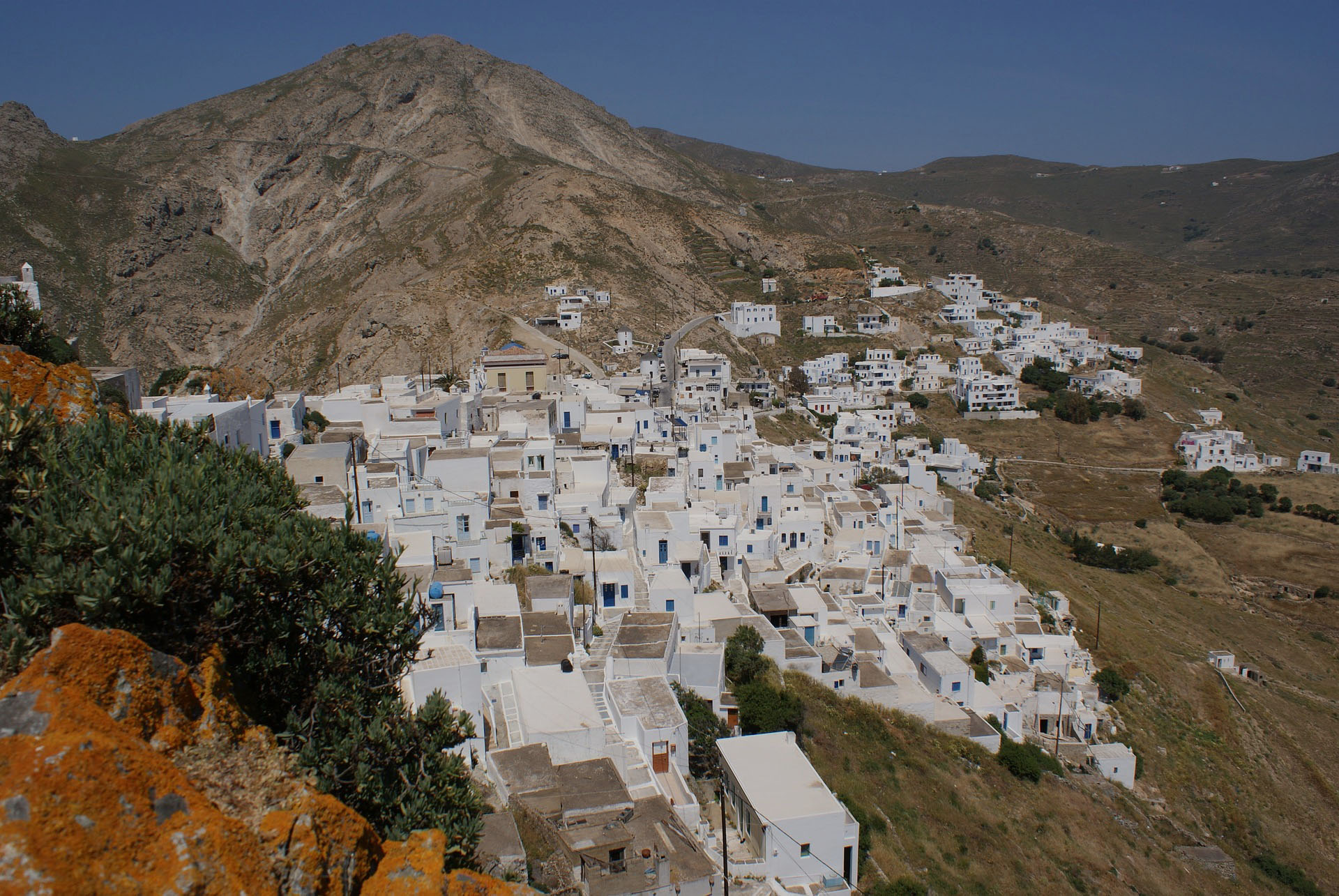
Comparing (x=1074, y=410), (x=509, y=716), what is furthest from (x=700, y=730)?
(x=1074, y=410)

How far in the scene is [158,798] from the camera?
4.48m

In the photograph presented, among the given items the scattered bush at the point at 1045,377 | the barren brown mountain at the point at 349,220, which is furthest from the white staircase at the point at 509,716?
the scattered bush at the point at 1045,377

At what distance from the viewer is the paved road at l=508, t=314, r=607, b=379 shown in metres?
46.8

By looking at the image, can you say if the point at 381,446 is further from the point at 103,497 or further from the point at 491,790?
the point at 103,497

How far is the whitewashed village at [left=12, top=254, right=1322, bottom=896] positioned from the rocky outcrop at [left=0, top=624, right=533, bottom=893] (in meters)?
3.06

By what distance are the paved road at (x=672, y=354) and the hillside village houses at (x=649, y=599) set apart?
5411 millimetres

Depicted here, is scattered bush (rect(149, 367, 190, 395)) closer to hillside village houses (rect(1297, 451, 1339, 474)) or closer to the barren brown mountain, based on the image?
the barren brown mountain

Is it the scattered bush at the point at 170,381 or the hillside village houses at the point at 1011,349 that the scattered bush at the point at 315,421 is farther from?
the hillside village houses at the point at 1011,349

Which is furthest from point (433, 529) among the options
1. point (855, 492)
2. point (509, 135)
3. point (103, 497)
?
point (509, 135)

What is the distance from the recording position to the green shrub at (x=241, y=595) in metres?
6.09

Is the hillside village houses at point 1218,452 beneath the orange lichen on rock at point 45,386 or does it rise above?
beneath

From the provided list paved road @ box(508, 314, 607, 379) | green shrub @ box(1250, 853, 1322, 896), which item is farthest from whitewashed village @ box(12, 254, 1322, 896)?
paved road @ box(508, 314, 607, 379)

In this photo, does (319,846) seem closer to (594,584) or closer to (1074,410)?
(594,584)

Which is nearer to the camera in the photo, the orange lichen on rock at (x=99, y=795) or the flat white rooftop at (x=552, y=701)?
the orange lichen on rock at (x=99, y=795)
